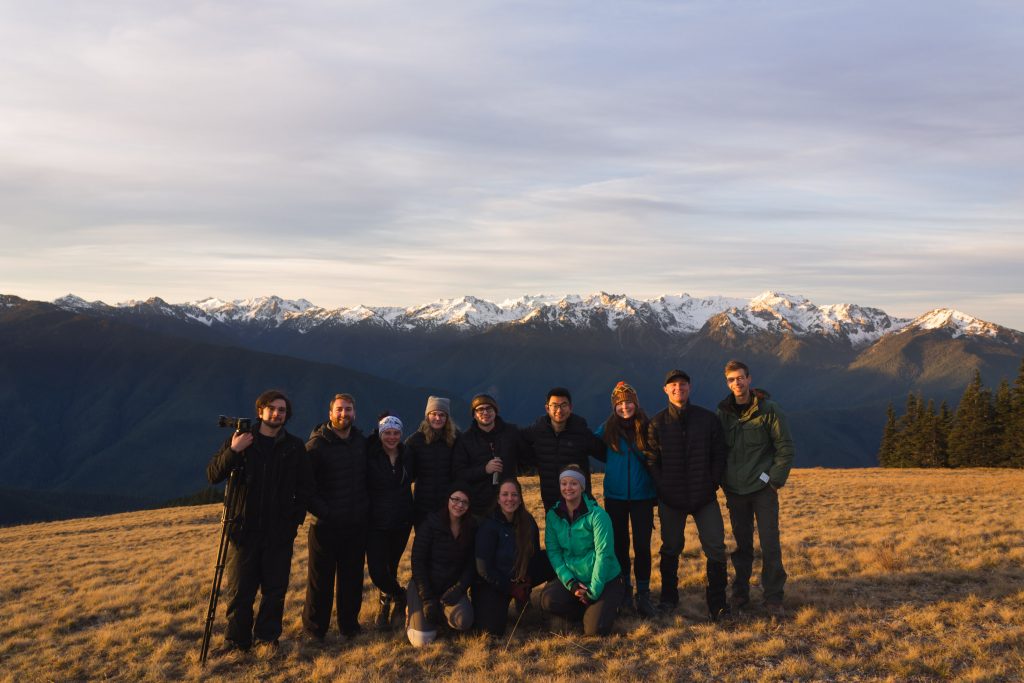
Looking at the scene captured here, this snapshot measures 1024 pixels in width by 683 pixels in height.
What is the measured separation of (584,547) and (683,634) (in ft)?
6.20

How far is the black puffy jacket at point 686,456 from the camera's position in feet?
32.9

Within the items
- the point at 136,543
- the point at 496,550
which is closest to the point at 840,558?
the point at 496,550

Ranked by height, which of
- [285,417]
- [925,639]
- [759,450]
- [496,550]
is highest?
[285,417]

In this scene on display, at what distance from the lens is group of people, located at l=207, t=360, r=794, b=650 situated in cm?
959

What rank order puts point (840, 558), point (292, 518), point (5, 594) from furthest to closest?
point (5, 594), point (840, 558), point (292, 518)

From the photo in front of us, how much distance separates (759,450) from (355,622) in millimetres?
6819

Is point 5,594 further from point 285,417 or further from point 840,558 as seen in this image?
point 840,558

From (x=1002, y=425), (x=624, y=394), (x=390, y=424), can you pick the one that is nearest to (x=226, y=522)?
(x=390, y=424)

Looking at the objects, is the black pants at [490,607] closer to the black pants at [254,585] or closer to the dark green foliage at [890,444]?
the black pants at [254,585]

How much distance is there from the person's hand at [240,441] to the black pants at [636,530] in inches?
216

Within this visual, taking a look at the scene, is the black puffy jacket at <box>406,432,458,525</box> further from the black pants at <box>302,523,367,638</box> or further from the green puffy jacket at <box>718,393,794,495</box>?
the green puffy jacket at <box>718,393,794,495</box>

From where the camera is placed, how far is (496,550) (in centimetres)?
973

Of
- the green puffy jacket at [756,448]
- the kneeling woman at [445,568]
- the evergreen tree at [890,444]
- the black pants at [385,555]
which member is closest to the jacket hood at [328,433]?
the black pants at [385,555]

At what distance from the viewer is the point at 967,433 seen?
62062 millimetres
